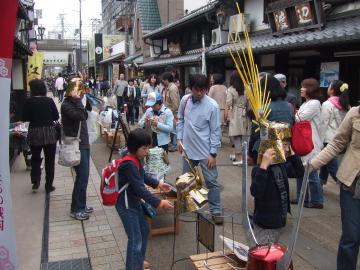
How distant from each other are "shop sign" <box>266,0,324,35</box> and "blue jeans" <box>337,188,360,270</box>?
631cm

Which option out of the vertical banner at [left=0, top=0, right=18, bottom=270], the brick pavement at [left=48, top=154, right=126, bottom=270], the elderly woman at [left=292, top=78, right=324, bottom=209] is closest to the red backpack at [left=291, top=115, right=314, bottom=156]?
the elderly woman at [left=292, top=78, right=324, bottom=209]

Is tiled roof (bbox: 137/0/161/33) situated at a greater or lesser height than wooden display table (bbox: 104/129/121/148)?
greater

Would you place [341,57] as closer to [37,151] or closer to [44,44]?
[37,151]

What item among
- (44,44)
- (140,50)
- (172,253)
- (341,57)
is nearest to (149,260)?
(172,253)

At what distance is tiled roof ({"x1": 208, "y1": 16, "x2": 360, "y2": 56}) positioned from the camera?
736 centimetres

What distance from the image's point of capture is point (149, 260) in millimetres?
4332

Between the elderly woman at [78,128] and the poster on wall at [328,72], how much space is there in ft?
18.5

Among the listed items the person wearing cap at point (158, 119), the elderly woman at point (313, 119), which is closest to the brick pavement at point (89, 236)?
the person wearing cap at point (158, 119)

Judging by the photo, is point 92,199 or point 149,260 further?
point 92,199

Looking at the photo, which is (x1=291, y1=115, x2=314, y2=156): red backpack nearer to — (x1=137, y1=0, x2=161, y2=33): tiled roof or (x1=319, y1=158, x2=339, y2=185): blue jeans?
(x1=319, y1=158, x2=339, y2=185): blue jeans

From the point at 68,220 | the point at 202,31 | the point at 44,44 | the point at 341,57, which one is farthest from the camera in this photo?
Result: the point at 44,44

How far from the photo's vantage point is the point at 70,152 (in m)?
5.23

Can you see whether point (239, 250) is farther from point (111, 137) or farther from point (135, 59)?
point (135, 59)

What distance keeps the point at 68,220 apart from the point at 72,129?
4.05ft
